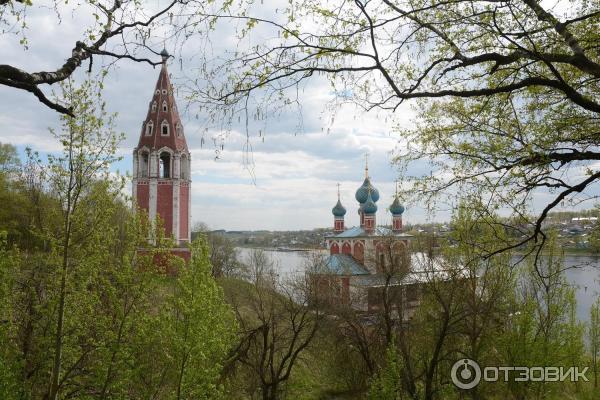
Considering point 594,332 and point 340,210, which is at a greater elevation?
point 340,210

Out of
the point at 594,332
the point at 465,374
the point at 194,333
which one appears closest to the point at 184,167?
the point at 465,374

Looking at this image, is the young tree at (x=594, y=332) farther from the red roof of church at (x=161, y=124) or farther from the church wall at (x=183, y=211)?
the red roof of church at (x=161, y=124)

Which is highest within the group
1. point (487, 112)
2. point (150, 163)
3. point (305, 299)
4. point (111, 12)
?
point (150, 163)

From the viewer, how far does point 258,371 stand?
653 inches

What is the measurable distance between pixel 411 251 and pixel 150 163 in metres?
17.5

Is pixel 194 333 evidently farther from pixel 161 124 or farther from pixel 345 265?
pixel 161 124

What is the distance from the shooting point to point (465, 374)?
13773 mm

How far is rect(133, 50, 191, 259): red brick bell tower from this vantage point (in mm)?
31000

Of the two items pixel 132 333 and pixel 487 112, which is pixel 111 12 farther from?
pixel 132 333

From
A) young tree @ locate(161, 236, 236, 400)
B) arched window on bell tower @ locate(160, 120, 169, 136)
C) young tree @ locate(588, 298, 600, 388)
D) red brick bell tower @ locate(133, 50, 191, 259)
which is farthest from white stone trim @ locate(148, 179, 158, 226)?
young tree @ locate(588, 298, 600, 388)

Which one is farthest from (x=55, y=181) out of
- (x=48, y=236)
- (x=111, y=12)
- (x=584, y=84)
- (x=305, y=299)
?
(x=305, y=299)

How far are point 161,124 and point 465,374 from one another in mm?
23990

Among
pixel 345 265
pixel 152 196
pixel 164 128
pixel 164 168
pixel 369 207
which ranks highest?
pixel 164 128

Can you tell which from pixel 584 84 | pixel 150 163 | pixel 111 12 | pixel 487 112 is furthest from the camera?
pixel 150 163
